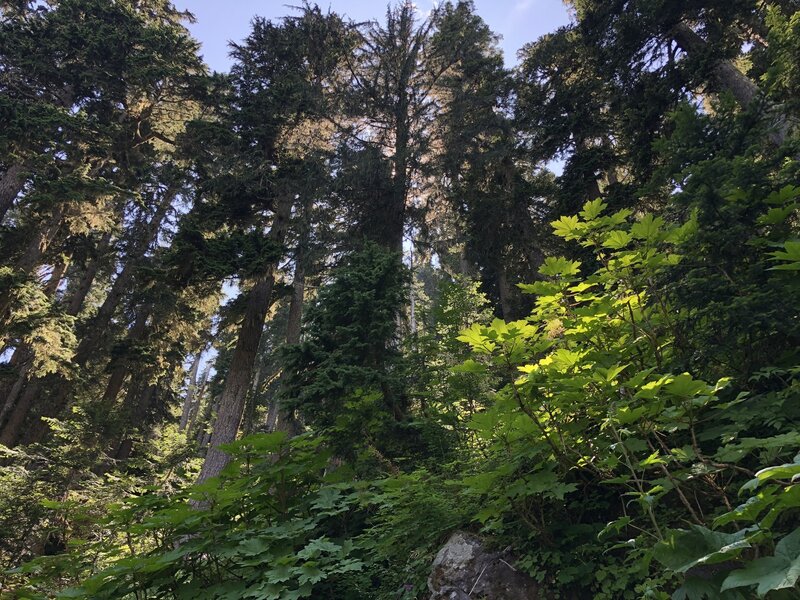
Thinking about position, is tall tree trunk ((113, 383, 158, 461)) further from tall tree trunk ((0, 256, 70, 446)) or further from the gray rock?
the gray rock

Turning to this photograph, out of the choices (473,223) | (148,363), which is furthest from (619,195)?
(148,363)

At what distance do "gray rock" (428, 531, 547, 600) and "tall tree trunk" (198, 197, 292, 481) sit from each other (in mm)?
6490

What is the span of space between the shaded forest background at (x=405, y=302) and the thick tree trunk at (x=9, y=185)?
8cm

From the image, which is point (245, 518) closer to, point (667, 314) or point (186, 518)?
point (186, 518)

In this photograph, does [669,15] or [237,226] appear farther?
[237,226]

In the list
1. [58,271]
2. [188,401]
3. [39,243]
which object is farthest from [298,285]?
[188,401]

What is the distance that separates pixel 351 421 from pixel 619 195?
343 inches

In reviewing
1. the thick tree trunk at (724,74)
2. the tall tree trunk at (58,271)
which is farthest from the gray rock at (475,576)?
the tall tree trunk at (58,271)

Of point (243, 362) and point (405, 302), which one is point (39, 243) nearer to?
point (243, 362)

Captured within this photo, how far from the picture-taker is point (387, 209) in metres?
12.0

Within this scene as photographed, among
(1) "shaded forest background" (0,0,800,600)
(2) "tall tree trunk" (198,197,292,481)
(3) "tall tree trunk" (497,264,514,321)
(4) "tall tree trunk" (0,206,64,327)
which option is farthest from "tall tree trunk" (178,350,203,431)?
(3) "tall tree trunk" (497,264,514,321)

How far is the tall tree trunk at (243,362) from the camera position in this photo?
8805mm

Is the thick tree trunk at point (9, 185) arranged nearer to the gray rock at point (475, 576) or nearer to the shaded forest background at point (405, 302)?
the shaded forest background at point (405, 302)

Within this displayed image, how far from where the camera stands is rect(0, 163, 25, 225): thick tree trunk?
38.0 feet
